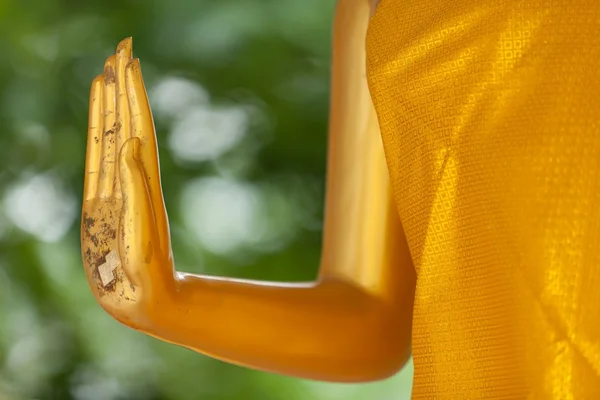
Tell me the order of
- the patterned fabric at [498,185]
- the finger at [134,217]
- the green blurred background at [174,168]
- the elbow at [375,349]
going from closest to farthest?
the patterned fabric at [498,185], the finger at [134,217], the elbow at [375,349], the green blurred background at [174,168]

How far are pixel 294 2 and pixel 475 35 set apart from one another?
1.00 meters

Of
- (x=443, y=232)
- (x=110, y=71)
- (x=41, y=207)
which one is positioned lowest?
(x=41, y=207)

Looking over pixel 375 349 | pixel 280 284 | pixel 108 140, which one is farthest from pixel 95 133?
pixel 375 349

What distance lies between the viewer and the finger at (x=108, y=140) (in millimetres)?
840

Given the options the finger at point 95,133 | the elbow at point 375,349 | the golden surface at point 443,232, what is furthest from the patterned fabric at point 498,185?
the finger at point 95,133

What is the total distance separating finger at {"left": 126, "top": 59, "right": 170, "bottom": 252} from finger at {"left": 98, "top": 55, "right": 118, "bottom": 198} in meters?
0.03

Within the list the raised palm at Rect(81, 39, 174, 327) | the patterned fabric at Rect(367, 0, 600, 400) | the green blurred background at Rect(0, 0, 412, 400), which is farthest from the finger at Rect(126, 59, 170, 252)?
the green blurred background at Rect(0, 0, 412, 400)

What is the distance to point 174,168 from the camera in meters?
1.69

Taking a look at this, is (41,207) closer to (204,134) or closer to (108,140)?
(204,134)

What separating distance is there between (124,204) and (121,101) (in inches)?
3.9

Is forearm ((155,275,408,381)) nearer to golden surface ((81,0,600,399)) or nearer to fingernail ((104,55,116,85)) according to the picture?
golden surface ((81,0,600,399))

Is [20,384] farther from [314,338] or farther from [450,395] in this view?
[450,395]

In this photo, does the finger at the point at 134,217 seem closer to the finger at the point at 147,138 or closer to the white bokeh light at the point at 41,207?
the finger at the point at 147,138

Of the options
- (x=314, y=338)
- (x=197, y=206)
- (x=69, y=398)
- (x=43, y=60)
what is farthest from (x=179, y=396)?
(x=314, y=338)
